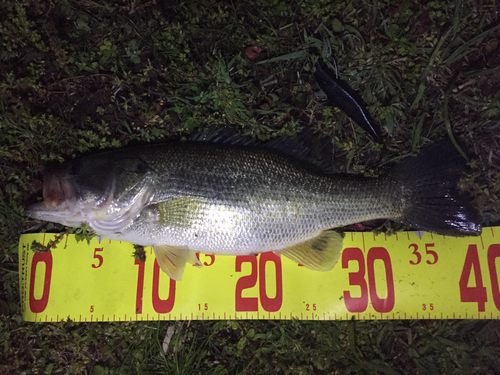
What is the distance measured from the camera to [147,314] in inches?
→ 108

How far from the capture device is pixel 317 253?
2.69 metres

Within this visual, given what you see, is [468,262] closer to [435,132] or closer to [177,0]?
[435,132]

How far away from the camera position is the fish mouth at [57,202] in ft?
7.80

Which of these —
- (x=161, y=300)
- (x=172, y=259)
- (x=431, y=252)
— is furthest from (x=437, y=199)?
(x=161, y=300)

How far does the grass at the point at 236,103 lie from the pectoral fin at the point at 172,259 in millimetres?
583

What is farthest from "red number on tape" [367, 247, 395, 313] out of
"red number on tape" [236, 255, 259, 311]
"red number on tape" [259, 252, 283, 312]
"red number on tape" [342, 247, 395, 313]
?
"red number on tape" [236, 255, 259, 311]

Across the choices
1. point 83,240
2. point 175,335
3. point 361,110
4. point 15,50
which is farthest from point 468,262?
point 15,50

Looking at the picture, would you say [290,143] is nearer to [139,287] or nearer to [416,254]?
[416,254]

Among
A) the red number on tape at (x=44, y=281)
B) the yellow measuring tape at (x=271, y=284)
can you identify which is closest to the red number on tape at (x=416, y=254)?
the yellow measuring tape at (x=271, y=284)

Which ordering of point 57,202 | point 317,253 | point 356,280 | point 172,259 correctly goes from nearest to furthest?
point 57,202 < point 172,259 < point 317,253 < point 356,280

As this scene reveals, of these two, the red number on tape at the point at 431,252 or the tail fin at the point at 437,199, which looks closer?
the tail fin at the point at 437,199

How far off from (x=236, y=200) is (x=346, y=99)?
1.32 metres

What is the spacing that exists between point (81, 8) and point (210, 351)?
127 inches

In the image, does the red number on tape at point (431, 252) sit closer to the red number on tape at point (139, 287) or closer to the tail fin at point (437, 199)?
the tail fin at point (437, 199)
